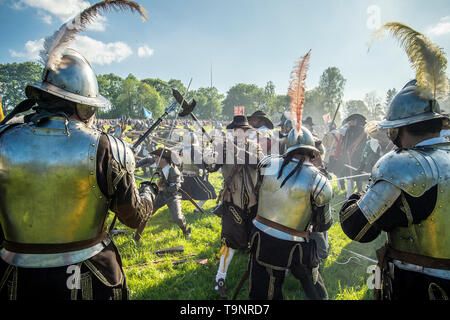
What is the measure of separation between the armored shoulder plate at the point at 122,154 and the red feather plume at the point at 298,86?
2077 millimetres

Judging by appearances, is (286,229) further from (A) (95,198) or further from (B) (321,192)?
(A) (95,198)

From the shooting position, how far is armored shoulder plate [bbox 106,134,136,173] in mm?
1773

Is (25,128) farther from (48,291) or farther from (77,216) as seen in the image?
(48,291)

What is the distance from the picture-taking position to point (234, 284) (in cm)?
374

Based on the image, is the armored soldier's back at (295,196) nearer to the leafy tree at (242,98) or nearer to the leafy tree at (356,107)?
the leafy tree at (356,107)

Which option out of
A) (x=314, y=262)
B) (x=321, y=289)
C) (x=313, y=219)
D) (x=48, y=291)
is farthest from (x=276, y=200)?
(x=48, y=291)

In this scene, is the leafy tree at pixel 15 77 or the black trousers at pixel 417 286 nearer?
→ the black trousers at pixel 417 286

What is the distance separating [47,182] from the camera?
1562 millimetres

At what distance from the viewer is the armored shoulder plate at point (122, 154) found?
1773mm

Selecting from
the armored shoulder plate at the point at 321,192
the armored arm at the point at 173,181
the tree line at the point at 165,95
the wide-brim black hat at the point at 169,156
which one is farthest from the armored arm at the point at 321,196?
the tree line at the point at 165,95

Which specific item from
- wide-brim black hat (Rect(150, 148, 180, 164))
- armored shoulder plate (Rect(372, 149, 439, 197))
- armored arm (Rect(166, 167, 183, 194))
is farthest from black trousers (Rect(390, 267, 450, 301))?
wide-brim black hat (Rect(150, 148, 180, 164))

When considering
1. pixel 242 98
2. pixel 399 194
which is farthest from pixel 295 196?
pixel 242 98

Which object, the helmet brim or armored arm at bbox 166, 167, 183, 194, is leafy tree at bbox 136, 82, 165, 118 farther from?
the helmet brim
